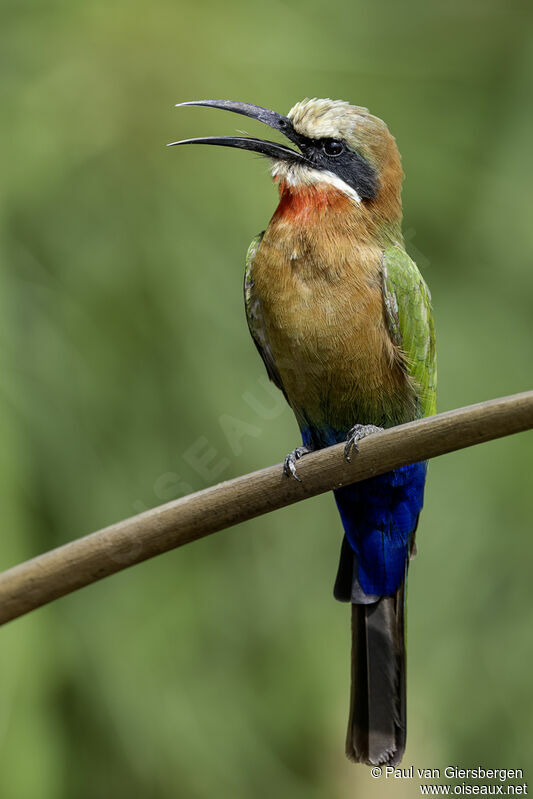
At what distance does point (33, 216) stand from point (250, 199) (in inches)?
15.4

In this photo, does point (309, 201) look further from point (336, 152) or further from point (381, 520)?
point (381, 520)

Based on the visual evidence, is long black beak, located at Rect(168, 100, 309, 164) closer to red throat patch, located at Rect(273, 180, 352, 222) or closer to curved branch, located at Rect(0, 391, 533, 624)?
red throat patch, located at Rect(273, 180, 352, 222)

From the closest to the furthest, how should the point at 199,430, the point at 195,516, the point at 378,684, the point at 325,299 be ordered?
the point at 195,516, the point at 325,299, the point at 378,684, the point at 199,430

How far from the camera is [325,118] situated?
1224mm

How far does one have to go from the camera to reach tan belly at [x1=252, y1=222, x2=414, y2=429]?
1.22 m

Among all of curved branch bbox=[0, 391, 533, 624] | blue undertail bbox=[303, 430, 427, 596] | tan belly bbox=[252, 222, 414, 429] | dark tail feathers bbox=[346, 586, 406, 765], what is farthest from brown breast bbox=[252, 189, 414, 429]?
curved branch bbox=[0, 391, 533, 624]

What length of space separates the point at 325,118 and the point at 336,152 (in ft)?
0.16

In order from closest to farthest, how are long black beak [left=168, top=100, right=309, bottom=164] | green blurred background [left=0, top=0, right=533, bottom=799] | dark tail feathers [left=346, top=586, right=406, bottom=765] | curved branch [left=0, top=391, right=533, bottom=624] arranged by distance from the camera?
curved branch [left=0, top=391, right=533, bottom=624], long black beak [left=168, top=100, right=309, bottom=164], dark tail feathers [left=346, top=586, right=406, bottom=765], green blurred background [left=0, top=0, right=533, bottom=799]

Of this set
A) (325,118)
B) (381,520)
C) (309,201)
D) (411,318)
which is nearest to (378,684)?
(381,520)

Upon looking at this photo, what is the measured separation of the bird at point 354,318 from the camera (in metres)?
1.22

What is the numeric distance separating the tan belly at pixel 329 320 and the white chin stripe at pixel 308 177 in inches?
A: 2.4

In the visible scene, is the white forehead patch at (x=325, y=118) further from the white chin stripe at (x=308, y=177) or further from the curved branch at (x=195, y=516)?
the curved branch at (x=195, y=516)

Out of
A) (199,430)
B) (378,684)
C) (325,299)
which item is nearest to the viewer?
(325,299)

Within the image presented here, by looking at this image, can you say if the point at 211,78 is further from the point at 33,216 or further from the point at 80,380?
the point at 80,380
